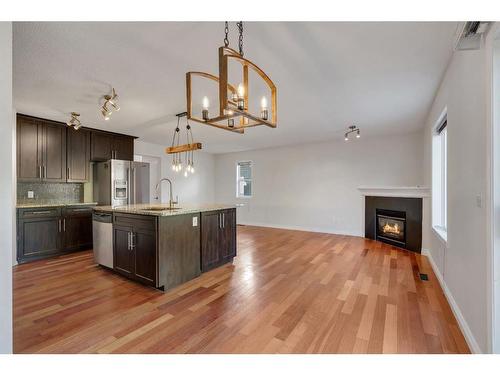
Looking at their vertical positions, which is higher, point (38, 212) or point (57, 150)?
point (57, 150)

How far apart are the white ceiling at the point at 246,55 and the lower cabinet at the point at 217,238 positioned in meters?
1.77

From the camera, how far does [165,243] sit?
2674mm

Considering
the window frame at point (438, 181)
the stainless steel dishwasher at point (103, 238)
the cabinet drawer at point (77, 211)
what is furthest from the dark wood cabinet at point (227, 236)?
the window frame at point (438, 181)

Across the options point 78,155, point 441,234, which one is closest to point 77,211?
point 78,155

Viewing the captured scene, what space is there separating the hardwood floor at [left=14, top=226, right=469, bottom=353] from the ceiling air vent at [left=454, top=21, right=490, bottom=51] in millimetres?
2179

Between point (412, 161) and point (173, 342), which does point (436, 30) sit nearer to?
point (173, 342)

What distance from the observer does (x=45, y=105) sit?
337cm

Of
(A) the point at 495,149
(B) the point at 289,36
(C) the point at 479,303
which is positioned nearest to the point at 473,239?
(C) the point at 479,303

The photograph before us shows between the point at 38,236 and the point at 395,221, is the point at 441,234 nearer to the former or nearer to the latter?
the point at 395,221

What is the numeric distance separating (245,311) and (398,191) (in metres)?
3.92

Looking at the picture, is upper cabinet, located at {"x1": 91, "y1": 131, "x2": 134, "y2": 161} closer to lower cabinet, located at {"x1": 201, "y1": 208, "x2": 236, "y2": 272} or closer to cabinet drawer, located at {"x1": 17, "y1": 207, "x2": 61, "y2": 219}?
cabinet drawer, located at {"x1": 17, "y1": 207, "x2": 61, "y2": 219}

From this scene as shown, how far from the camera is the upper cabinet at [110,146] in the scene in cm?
471

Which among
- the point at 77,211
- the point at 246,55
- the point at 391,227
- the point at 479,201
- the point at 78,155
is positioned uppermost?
the point at 246,55

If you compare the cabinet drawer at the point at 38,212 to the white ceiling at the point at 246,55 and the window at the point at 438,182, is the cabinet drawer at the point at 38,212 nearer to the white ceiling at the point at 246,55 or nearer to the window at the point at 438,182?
the white ceiling at the point at 246,55
